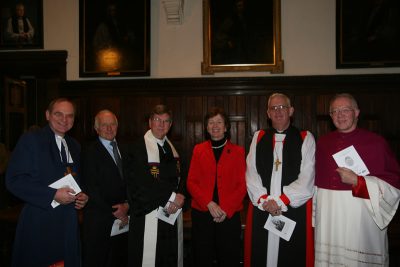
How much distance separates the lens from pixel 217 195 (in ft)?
9.80

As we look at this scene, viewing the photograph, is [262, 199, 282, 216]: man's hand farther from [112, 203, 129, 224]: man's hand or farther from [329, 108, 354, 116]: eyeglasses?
[112, 203, 129, 224]: man's hand

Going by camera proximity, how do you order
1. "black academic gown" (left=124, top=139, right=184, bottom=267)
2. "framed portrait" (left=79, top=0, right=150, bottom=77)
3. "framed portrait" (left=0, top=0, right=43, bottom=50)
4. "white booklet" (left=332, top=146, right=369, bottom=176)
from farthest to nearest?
1. "framed portrait" (left=0, top=0, right=43, bottom=50)
2. "framed portrait" (left=79, top=0, right=150, bottom=77)
3. "black academic gown" (left=124, top=139, right=184, bottom=267)
4. "white booklet" (left=332, top=146, right=369, bottom=176)

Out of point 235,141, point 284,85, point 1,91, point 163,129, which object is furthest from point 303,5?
point 1,91

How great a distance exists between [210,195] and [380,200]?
150cm

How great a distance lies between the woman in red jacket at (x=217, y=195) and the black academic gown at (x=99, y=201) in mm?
792

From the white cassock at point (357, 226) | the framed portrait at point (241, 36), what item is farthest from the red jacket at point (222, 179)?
the framed portrait at point (241, 36)

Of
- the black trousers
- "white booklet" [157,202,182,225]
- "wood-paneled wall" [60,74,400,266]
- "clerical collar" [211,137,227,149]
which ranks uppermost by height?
"wood-paneled wall" [60,74,400,266]

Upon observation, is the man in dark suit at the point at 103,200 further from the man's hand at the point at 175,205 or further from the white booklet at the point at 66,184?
the man's hand at the point at 175,205

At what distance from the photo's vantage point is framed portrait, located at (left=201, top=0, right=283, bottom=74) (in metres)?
5.76

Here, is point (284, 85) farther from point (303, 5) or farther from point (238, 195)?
point (238, 195)

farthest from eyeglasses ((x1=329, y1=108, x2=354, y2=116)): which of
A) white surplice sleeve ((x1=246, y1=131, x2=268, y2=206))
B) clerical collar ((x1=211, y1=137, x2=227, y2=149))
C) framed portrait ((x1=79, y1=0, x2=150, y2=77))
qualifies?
framed portrait ((x1=79, y1=0, x2=150, y2=77))

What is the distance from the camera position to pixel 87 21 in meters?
6.14

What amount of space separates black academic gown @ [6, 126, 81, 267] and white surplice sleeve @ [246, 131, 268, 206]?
1.73 m

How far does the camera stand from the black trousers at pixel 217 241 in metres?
2.89
